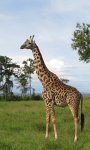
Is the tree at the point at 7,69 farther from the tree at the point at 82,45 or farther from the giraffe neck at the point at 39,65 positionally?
the giraffe neck at the point at 39,65

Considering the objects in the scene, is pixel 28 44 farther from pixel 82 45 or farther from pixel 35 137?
pixel 82 45

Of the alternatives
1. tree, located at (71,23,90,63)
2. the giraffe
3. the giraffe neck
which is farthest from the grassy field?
tree, located at (71,23,90,63)

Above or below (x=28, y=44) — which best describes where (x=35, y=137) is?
below

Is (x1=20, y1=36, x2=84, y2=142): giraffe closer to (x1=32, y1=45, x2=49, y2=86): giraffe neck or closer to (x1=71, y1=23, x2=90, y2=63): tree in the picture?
(x1=32, y1=45, x2=49, y2=86): giraffe neck

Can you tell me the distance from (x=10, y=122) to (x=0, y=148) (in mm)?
7945

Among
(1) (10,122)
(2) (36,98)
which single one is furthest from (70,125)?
(2) (36,98)

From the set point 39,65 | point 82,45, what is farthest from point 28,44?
point 82,45

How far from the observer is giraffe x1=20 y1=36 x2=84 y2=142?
596 inches

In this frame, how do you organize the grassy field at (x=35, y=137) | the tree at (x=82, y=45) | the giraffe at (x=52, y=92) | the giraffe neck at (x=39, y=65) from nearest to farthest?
the grassy field at (x=35, y=137), the giraffe at (x=52, y=92), the giraffe neck at (x=39, y=65), the tree at (x=82, y=45)

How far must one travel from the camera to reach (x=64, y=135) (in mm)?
16062

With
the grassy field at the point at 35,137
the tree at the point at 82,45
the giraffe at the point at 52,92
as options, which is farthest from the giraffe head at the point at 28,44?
the tree at the point at 82,45

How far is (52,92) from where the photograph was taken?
15242 millimetres

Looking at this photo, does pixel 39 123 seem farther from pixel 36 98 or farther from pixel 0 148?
pixel 36 98

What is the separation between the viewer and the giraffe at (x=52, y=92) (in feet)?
49.7
